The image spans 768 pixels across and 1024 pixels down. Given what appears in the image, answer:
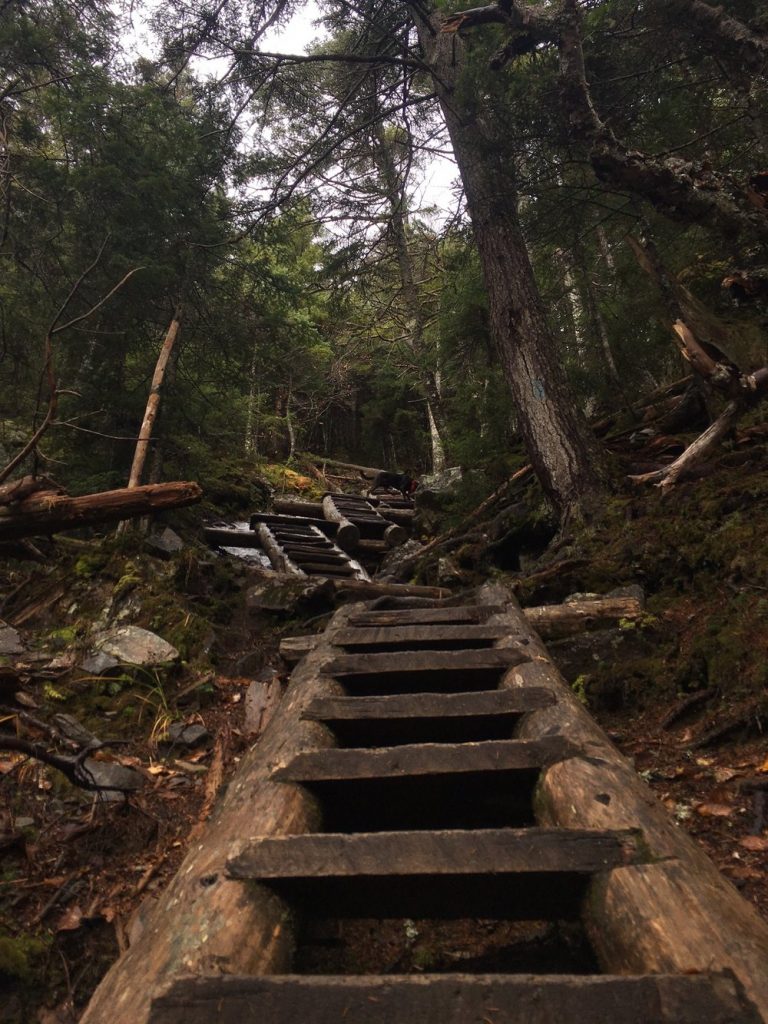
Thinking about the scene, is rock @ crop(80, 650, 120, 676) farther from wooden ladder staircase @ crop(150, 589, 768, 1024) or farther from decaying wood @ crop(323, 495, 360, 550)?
decaying wood @ crop(323, 495, 360, 550)

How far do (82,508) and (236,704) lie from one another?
206 centimetres

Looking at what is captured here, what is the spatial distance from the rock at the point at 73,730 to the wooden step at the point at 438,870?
115 inches

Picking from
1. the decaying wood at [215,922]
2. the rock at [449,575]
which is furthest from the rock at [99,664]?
the rock at [449,575]

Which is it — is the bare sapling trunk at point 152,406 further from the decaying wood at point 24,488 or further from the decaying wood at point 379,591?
the decaying wood at point 379,591

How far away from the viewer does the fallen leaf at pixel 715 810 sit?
239cm

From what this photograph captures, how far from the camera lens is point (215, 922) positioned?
1309 millimetres

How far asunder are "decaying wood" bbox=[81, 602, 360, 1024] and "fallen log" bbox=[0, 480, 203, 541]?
338 cm

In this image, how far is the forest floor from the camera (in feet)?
7.59

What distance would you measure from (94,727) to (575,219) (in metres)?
8.34

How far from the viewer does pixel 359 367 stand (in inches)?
814

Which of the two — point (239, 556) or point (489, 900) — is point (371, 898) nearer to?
point (489, 900)

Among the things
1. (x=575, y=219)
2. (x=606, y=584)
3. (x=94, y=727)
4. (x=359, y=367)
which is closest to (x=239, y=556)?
(x=94, y=727)

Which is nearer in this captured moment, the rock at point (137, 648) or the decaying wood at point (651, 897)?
the decaying wood at point (651, 897)

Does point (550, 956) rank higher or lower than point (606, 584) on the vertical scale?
lower
